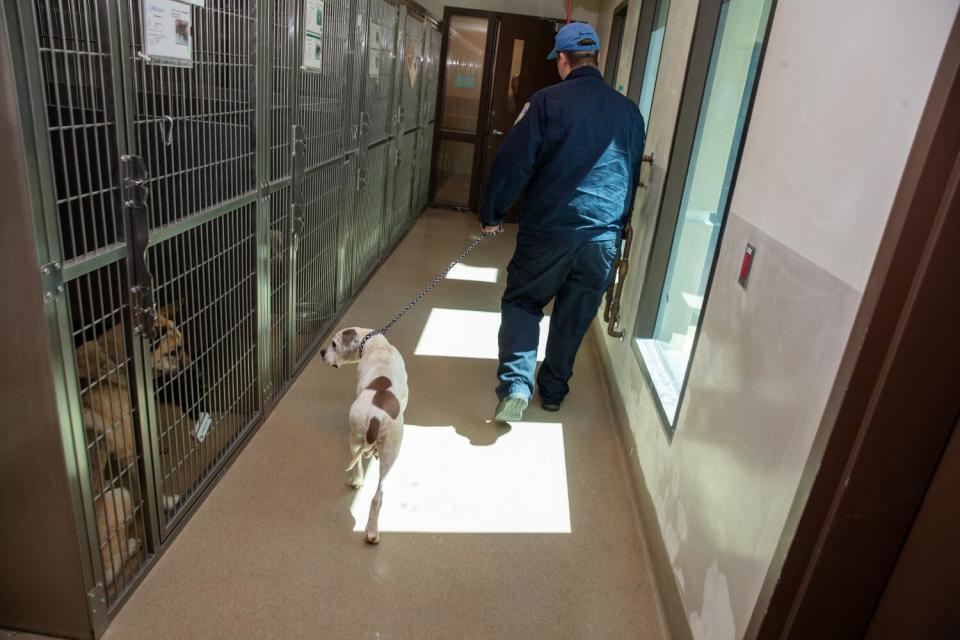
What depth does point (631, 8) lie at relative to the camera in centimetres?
494

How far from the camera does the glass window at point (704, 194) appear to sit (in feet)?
8.52

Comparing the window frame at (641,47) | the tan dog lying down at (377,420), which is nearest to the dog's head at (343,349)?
the tan dog lying down at (377,420)

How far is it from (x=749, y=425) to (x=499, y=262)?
173 inches

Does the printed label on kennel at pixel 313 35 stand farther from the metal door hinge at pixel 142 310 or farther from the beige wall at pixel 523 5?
the beige wall at pixel 523 5

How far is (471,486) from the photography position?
2590mm

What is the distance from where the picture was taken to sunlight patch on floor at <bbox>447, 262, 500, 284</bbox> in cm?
529

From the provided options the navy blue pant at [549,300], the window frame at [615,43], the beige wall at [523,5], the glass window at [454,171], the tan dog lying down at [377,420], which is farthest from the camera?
the glass window at [454,171]

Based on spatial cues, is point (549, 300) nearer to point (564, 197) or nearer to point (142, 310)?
point (564, 197)

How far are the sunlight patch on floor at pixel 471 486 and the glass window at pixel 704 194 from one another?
1.94 ft

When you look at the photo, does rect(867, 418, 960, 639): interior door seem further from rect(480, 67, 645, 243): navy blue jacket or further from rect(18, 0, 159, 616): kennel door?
rect(480, 67, 645, 243): navy blue jacket

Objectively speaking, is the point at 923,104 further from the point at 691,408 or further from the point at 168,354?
the point at 168,354

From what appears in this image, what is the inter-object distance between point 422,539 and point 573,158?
1.73 metres

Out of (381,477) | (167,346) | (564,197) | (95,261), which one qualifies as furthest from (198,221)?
(564,197)

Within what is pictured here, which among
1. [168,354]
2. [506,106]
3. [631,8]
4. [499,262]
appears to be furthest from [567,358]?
[506,106]
